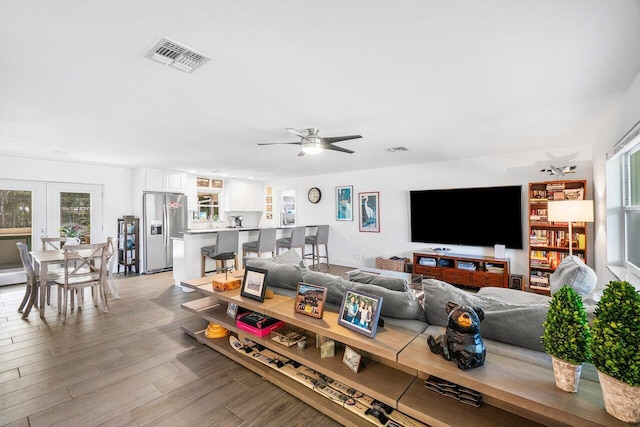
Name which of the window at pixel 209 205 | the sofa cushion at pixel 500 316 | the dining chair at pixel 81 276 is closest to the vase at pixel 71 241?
the dining chair at pixel 81 276

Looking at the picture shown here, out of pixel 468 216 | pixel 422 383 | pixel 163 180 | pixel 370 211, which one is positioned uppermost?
pixel 163 180

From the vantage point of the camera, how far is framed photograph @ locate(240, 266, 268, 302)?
244 cm

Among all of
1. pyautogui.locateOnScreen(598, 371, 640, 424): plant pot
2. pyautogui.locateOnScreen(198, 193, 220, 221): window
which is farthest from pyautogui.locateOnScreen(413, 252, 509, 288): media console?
pyautogui.locateOnScreen(198, 193, 220, 221): window

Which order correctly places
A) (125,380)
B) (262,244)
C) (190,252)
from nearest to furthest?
1. (125,380)
2. (190,252)
3. (262,244)

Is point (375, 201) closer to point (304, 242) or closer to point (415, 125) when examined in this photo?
point (304, 242)

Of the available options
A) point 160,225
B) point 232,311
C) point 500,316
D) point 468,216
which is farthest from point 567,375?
point 160,225

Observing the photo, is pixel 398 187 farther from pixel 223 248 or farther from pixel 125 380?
pixel 125 380

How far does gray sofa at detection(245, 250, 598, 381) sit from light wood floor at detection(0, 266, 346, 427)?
31.4 inches

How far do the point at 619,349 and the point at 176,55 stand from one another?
2523 mm

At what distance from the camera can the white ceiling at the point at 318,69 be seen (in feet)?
4.78

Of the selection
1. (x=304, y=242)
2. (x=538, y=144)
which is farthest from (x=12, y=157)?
(x=538, y=144)

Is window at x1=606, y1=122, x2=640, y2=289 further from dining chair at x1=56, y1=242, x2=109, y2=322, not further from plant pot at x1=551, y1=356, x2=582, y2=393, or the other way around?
dining chair at x1=56, y1=242, x2=109, y2=322

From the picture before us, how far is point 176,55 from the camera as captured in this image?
1823 millimetres

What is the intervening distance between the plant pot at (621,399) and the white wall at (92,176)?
753cm
